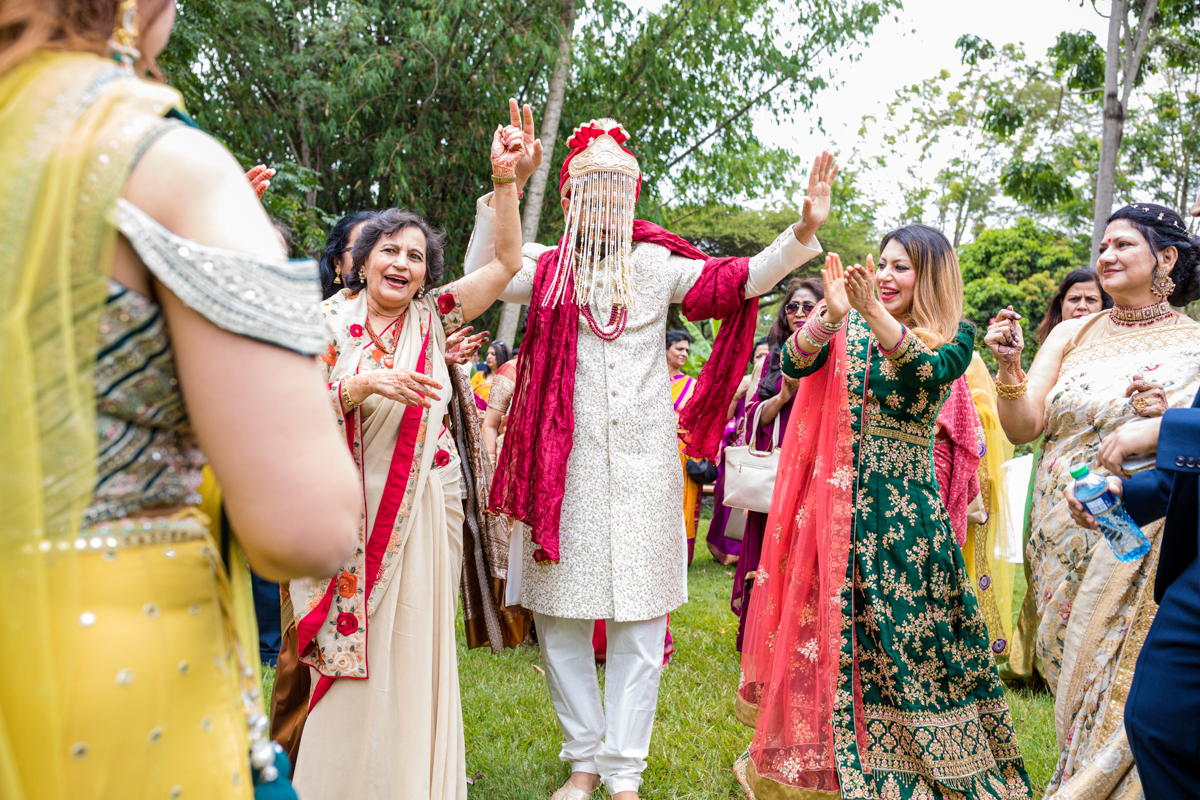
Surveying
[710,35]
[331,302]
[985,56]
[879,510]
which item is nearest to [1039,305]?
[985,56]

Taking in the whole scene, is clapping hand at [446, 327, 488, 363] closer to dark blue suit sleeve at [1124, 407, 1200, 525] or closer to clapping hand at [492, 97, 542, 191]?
clapping hand at [492, 97, 542, 191]

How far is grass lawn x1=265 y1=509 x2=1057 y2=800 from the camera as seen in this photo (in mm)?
3250

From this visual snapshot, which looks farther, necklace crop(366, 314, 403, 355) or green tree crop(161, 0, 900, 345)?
green tree crop(161, 0, 900, 345)

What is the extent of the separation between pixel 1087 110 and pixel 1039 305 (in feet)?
33.0

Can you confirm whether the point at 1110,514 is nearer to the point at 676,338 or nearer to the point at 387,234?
the point at 387,234

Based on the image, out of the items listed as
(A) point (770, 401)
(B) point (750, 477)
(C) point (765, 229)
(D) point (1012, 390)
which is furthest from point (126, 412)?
(C) point (765, 229)

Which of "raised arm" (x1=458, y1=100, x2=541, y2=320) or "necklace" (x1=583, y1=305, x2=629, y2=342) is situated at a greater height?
"raised arm" (x1=458, y1=100, x2=541, y2=320)

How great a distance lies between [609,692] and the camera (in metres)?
3.20

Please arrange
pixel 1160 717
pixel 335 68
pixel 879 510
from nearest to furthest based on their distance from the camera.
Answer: pixel 1160 717
pixel 879 510
pixel 335 68

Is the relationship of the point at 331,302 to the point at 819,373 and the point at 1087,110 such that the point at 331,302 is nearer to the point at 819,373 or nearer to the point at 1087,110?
the point at 819,373

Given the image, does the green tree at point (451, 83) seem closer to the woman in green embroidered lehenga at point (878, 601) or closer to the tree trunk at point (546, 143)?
the tree trunk at point (546, 143)

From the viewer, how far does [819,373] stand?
345cm

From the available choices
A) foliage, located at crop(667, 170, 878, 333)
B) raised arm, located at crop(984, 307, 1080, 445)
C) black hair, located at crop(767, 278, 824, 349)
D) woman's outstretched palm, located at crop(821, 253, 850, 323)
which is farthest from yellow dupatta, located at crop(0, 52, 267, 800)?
foliage, located at crop(667, 170, 878, 333)

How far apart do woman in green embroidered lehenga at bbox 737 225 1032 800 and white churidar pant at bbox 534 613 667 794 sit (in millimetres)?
418
